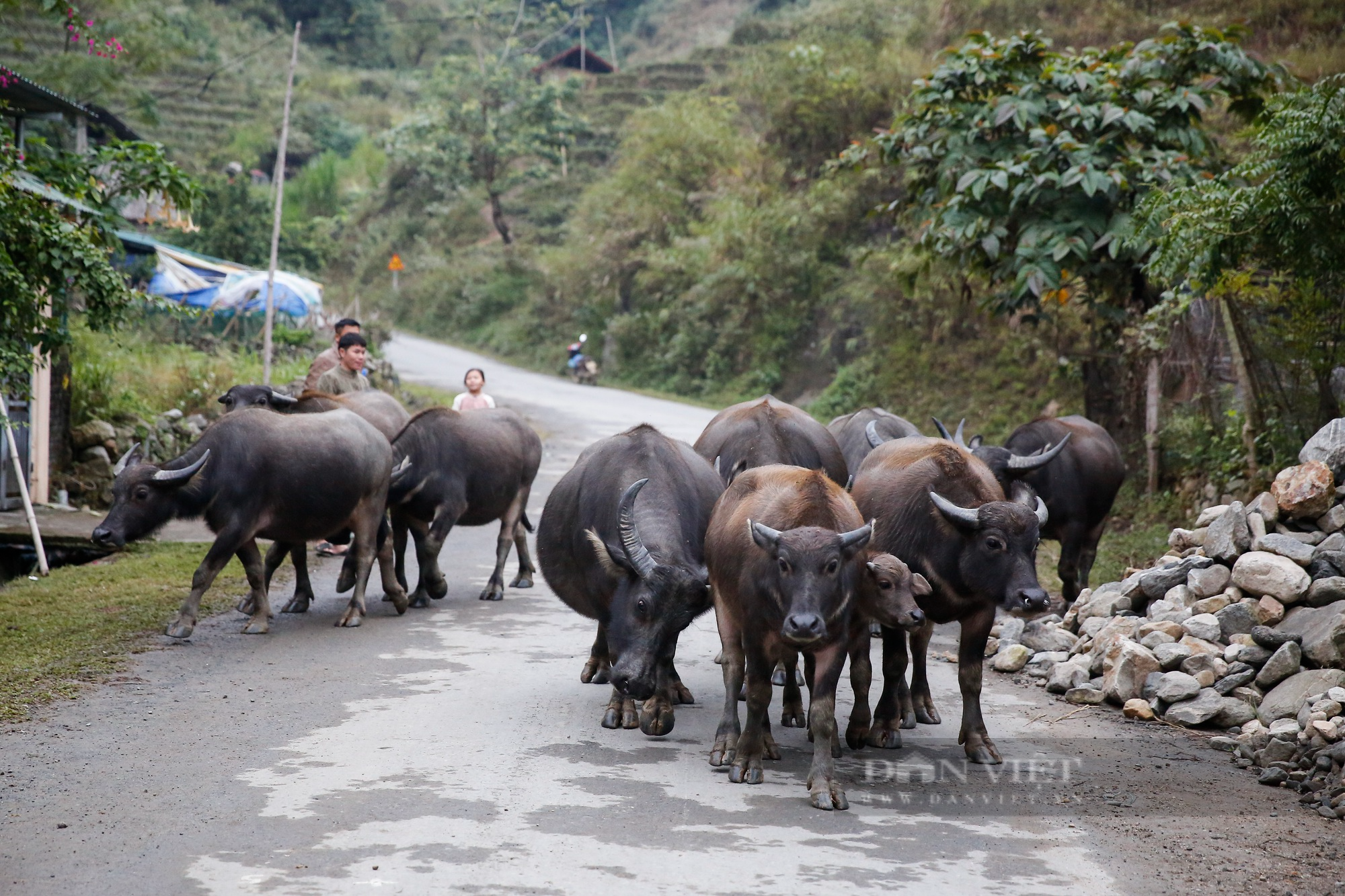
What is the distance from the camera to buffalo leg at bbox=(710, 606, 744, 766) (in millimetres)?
5840

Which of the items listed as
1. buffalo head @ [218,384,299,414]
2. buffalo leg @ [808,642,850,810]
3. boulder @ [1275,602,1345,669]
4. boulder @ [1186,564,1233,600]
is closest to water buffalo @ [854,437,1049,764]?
buffalo leg @ [808,642,850,810]

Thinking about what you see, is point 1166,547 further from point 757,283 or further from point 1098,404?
point 757,283

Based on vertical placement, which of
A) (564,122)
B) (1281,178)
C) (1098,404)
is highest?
(564,122)

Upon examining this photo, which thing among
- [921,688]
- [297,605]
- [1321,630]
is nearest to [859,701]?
[921,688]

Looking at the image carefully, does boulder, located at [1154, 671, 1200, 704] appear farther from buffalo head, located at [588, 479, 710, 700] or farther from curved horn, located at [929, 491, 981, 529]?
buffalo head, located at [588, 479, 710, 700]

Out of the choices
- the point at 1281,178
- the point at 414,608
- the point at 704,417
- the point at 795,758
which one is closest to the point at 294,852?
the point at 795,758

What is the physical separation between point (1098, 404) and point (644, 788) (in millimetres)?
9988

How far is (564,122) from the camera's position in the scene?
150ft

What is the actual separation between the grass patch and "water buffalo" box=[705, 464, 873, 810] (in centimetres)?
374

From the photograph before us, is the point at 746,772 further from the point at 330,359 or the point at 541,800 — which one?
the point at 330,359

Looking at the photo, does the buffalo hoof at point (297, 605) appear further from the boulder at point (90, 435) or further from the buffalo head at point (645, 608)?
the boulder at point (90, 435)

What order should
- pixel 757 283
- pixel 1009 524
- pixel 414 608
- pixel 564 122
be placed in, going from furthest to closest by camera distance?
1. pixel 564 122
2. pixel 757 283
3. pixel 414 608
4. pixel 1009 524

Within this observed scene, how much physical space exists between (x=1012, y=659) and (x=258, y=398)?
6.13 meters

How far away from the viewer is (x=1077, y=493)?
31.7ft
